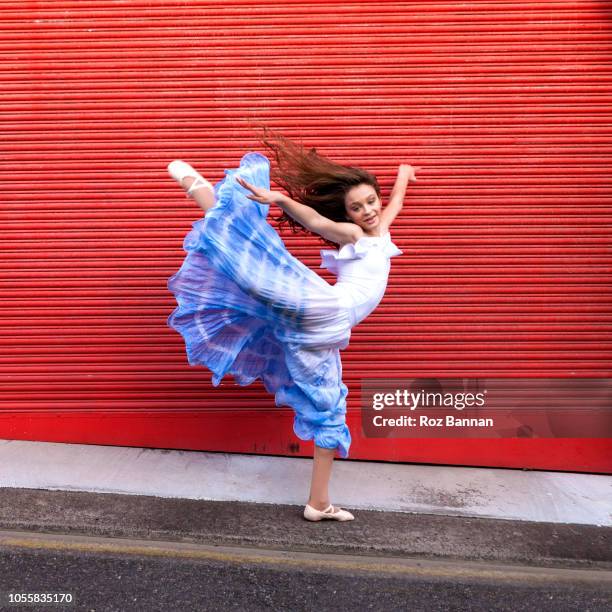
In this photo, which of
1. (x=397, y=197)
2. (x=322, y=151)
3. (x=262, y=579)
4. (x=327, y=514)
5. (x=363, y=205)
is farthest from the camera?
(x=322, y=151)

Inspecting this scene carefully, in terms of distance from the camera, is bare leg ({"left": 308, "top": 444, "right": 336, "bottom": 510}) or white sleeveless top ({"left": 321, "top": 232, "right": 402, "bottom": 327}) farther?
bare leg ({"left": 308, "top": 444, "right": 336, "bottom": 510})

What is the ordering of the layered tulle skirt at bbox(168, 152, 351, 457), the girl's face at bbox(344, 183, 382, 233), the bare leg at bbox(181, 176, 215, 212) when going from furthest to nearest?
the girl's face at bbox(344, 183, 382, 233)
the bare leg at bbox(181, 176, 215, 212)
the layered tulle skirt at bbox(168, 152, 351, 457)

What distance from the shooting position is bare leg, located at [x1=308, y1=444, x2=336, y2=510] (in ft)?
12.1

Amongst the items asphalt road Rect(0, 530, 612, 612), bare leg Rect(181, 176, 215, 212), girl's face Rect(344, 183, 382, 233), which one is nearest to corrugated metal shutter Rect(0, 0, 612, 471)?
girl's face Rect(344, 183, 382, 233)

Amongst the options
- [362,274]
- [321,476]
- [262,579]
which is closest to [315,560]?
[262,579]

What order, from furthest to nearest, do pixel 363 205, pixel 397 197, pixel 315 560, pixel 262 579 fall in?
pixel 397 197, pixel 363 205, pixel 315 560, pixel 262 579

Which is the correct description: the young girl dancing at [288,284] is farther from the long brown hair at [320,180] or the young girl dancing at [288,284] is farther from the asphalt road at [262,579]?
the asphalt road at [262,579]

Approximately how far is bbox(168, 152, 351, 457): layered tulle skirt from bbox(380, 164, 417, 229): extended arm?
1.89 ft

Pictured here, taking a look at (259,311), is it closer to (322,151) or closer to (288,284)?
(288,284)

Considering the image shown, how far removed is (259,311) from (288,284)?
0.26 metres

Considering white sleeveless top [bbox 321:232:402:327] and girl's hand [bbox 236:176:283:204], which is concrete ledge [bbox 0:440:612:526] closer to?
white sleeveless top [bbox 321:232:402:327]

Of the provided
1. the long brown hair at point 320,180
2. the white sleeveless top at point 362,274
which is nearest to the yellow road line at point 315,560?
the white sleeveless top at point 362,274

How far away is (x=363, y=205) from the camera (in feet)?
11.9

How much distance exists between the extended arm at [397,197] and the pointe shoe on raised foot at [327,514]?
1526 millimetres
